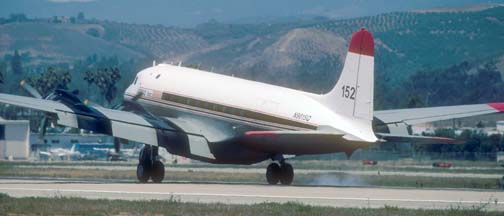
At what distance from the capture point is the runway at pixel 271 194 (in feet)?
112

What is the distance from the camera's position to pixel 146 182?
45062 mm

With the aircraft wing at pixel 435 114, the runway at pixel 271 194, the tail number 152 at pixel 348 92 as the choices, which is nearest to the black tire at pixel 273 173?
the runway at pixel 271 194

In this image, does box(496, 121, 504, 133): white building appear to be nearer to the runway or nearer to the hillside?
the hillside

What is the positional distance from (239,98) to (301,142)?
4494mm

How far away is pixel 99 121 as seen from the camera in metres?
43.2

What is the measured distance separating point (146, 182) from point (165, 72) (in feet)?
19.7

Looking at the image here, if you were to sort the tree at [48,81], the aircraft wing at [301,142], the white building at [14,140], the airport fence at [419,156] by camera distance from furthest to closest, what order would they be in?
the tree at [48,81] < the white building at [14,140] < the airport fence at [419,156] < the aircraft wing at [301,142]

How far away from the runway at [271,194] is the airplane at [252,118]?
1.93 m

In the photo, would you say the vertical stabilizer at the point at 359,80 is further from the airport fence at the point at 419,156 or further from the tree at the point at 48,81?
the tree at the point at 48,81

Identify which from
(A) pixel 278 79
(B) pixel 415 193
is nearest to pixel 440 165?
(A) pixel 278 79

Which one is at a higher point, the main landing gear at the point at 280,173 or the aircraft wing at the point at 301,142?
the aircraft wing at the point at 301,142

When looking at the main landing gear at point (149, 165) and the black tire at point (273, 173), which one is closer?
the black tire at point (273, 173)

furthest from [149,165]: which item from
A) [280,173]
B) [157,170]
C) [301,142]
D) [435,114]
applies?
[435,114]

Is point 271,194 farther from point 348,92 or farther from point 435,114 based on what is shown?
point 435,114
